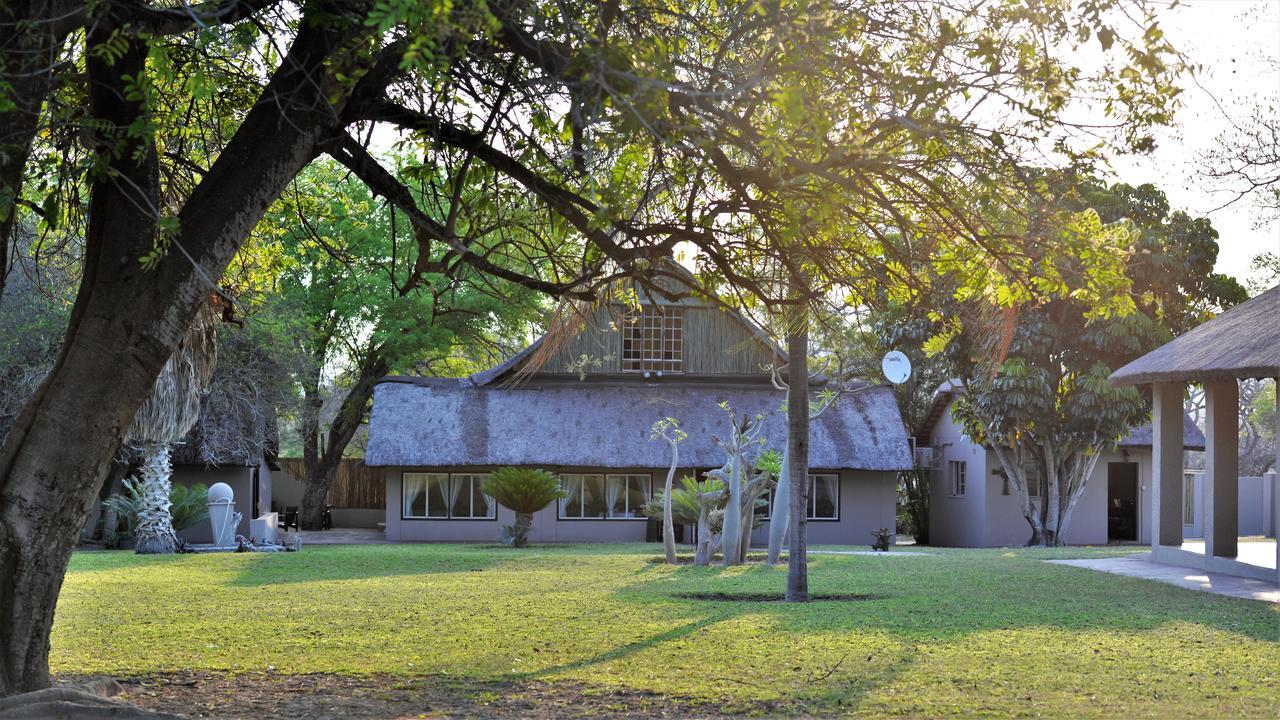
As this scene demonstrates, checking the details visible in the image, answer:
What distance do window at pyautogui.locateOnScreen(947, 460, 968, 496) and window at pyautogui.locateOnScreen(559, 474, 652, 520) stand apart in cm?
867

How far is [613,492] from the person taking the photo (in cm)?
3014

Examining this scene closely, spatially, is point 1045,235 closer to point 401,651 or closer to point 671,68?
point 671,68

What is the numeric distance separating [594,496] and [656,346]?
12.7 ft

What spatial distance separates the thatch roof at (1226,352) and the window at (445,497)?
16.1 metres

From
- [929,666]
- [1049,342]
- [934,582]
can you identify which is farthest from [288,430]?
[929,666]

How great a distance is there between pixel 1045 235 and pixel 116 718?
20.0 feet

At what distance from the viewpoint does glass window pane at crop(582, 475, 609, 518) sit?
2997 centimetres

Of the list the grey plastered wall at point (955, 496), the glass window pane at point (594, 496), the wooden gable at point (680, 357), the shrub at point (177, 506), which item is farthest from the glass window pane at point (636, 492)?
the shrub at point (177, 506)

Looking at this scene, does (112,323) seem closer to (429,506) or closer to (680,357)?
(429,506)

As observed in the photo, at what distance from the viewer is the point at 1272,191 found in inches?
670

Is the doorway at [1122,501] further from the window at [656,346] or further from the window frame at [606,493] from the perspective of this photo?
the window frame at [606,493]

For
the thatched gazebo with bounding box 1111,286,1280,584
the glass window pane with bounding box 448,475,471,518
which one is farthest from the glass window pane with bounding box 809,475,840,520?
the thatched gazebo with bounding box 1111,286,1280,584

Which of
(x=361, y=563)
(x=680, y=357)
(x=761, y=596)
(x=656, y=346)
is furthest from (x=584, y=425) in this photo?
(x=761, y=596)

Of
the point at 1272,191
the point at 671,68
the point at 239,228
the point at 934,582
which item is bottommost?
the point at 934,582
